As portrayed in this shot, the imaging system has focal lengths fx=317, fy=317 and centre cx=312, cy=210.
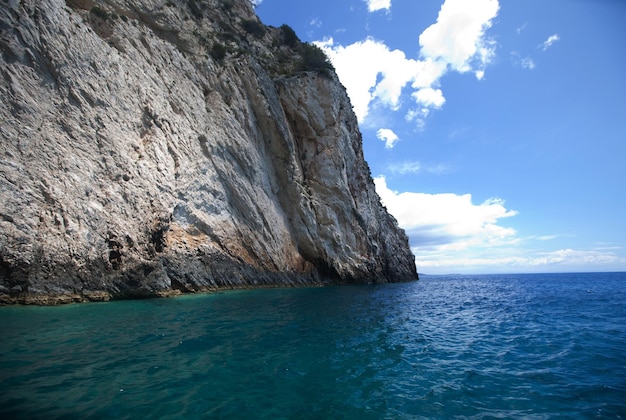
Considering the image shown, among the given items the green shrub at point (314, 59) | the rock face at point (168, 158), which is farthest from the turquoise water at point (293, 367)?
the green shrub at point (314, 59)

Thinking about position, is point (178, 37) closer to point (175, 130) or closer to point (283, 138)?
point (175, 130)

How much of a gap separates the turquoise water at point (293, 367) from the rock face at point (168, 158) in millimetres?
4132

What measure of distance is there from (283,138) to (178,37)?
13.2 m

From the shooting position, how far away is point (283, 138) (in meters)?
33.8

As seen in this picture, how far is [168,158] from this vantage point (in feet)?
76.6

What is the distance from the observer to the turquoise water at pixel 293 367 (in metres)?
5.48

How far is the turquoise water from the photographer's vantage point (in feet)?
18.0

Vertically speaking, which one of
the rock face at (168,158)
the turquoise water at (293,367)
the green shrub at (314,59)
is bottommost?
the turquoise water at (293,367)

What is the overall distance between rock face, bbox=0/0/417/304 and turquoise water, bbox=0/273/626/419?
13.6ft

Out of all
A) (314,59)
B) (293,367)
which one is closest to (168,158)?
(293,367)

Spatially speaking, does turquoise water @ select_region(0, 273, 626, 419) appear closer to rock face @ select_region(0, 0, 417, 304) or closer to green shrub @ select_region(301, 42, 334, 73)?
rock face @ select_region(0, 0, 417, 304)

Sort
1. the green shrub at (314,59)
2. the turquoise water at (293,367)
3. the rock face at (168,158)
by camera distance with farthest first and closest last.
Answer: the green shrub at (314,59)
the rock face at (168,158)
the turquoise water at (293,367)

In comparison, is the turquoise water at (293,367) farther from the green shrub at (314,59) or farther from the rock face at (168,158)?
the green shrub at (314,59)

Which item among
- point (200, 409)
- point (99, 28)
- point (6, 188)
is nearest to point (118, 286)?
point (6, 188)
